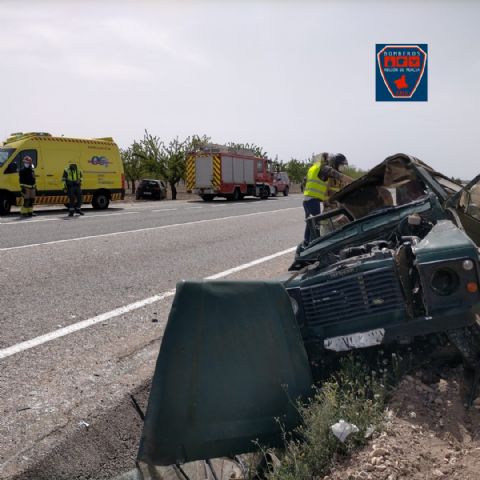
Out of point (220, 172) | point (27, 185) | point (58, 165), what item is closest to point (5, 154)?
point (58, 165)

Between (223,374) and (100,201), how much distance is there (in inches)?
660

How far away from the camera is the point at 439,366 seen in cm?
302

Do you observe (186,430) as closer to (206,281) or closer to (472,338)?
(206,281)

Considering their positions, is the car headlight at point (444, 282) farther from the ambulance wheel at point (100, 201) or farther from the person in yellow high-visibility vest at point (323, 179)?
the ambulance wheel at point (100, 201)

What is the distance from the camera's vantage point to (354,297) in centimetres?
296

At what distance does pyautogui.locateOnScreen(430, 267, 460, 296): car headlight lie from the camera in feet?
8.79

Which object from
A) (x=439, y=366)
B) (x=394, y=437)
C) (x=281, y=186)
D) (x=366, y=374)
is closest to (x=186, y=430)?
(x=394, y=437)

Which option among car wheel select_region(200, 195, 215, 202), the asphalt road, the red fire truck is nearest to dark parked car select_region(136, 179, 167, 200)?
the red fire truck

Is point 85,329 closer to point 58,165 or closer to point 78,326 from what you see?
point 78,326

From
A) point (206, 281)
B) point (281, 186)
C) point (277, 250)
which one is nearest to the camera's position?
point (206, 281)

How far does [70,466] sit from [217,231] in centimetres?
885

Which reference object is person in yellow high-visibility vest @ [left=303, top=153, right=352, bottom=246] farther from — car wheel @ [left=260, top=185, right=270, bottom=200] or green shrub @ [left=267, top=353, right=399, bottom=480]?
car wheel @ [left=260, top=185, right=270, bottom=200]

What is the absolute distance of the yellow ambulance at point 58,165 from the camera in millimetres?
15508

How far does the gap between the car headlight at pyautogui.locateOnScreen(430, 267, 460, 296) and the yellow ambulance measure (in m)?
15.0
